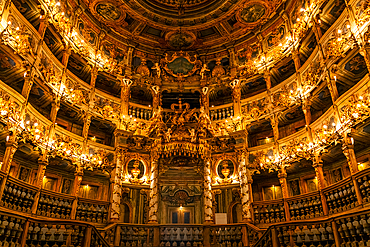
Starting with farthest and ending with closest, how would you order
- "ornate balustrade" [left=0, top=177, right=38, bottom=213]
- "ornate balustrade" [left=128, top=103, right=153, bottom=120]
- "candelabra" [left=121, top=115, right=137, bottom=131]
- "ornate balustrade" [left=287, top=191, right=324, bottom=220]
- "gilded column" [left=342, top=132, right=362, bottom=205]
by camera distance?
"ornate balustrade" [left=128, top=103, right=153, bottom=120]
"candelabra" [left=121, top=115, right=137, bottom=131]
"ornate balustrade" [left=287, top=191, right=324, bottom=220]
"gilded column" [left=342, top=132, right=362, bottom=205]
"ornate balustrade" [left=0, top=177, right=38, bottom=213]

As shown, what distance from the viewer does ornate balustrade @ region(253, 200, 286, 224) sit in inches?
657

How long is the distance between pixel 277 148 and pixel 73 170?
14.1 meters

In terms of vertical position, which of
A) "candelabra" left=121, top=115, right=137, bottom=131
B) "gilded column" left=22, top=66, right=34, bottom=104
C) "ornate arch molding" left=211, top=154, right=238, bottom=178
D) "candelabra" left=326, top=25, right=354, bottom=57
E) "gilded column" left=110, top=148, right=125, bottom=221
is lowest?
"gilded column" left=110, top=148, right=125, bottom=221

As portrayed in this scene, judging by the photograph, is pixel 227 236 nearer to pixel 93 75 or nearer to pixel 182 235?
pixel 182 235

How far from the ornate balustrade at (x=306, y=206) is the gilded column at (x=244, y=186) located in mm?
2584

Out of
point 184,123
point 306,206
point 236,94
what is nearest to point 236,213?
point 306,206

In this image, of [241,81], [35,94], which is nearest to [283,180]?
[241,81]

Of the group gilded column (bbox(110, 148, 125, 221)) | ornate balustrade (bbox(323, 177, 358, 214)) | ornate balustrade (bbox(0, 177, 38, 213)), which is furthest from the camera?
gilded column (bbox(110, 148, 125, 221))

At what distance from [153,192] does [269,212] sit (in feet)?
25.2

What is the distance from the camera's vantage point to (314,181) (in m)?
18.4

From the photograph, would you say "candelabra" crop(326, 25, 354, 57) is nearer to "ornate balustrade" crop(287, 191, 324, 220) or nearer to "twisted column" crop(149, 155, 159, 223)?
"ornate balustrade" crop(287, 191, 324, 220)

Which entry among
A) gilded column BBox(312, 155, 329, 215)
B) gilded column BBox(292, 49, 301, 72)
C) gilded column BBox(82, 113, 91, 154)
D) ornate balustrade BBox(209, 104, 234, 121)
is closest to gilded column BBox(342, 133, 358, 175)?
gilded column BBox(312, 155, 329, 215)

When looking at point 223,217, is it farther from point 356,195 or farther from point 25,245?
point 25,245

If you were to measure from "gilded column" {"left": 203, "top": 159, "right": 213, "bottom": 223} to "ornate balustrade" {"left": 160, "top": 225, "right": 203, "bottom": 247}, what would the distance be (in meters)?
2.59
